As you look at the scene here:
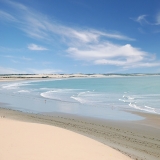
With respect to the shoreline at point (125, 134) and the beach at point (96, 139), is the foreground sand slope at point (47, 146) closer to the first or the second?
the beach at point (96, 139)

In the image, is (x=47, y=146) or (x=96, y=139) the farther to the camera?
(x=96, y=139)

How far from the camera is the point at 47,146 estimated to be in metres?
8.88

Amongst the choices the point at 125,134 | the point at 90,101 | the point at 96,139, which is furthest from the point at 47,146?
the point at 90,101

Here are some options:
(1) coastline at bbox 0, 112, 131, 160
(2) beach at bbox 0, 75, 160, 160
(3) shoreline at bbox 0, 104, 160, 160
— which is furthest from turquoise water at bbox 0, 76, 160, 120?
(1) coastline at bbox 0, 112, 131, 160

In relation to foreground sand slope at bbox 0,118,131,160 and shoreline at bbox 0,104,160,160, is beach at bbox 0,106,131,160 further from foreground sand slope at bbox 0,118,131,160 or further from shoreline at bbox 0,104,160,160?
shoreline at bbox 0,104,160,160

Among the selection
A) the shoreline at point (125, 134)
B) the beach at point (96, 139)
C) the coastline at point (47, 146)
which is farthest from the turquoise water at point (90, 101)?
the coastline at point (47, 146)

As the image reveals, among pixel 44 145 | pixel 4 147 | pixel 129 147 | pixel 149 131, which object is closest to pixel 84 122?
pixel 149 131

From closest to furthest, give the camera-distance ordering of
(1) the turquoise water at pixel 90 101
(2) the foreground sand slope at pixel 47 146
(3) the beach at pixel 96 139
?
(2) the foreground sand slope at pixel 47 146, (3) the beach at pixel 96 139, (1) the turquoise water at pixel 90 101

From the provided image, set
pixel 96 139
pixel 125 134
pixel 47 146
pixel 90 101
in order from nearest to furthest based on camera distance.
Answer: pixel 47 146
pixel 96 139
pixel 125 134
pixel 90 101

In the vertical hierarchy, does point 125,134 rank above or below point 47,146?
above

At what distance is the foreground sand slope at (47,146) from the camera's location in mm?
7799

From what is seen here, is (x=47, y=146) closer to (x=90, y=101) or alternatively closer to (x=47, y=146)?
(x=47, y=146)

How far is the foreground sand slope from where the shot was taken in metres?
7.80

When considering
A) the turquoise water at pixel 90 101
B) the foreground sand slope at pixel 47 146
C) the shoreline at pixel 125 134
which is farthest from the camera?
the turquoise water at pixel 90 101
